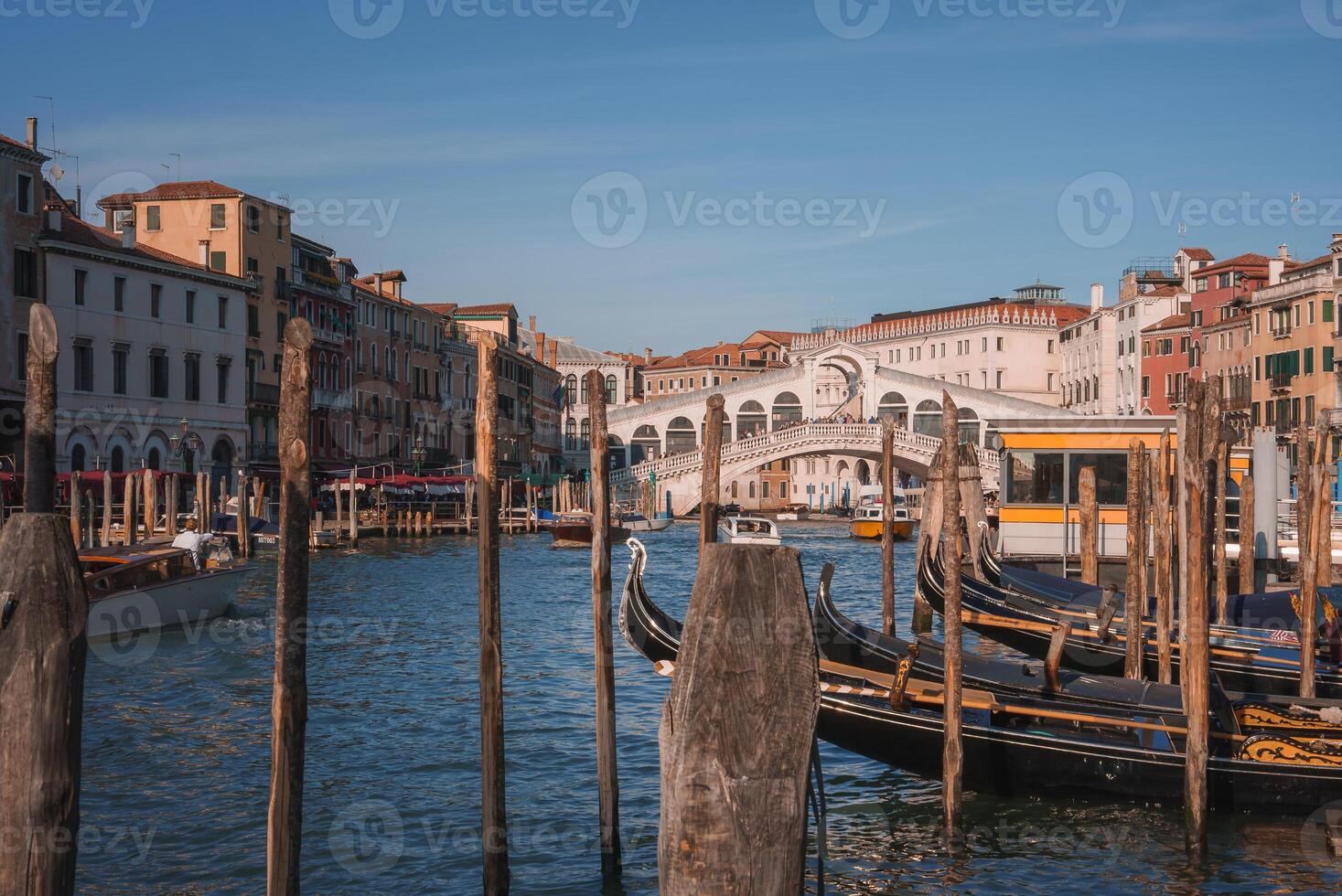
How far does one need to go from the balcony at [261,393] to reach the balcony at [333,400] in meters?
2.48

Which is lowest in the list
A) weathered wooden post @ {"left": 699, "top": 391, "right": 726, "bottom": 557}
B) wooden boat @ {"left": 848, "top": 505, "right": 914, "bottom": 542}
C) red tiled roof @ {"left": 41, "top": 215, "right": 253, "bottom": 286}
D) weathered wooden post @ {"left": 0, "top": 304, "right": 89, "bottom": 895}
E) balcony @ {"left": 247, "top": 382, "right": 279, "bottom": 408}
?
wooden boat @ {"left": 848, "top": 505, "right": 914, "bottom": 542}

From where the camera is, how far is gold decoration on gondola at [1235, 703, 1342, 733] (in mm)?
7086

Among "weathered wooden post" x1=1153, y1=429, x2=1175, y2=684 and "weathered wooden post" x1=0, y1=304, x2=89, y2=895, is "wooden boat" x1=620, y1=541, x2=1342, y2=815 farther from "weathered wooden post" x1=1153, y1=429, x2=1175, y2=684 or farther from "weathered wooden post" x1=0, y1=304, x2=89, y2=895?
"weathered wooden post" x1=0, y1=304, x2=89, y2=895

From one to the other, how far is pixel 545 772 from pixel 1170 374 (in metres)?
35.3

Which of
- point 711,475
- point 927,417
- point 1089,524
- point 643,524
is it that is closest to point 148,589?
point 711,475

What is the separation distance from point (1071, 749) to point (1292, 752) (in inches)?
41.2

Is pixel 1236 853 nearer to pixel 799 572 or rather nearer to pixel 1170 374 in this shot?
pixel 799 572

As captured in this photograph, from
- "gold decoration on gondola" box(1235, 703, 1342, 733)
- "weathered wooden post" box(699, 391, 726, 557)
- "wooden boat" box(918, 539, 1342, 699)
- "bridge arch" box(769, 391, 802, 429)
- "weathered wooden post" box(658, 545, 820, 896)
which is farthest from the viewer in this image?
"bridge arch" box(769, 391, 802, 429)

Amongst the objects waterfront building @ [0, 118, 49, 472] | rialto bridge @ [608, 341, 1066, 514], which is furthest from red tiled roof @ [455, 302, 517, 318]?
waterfront building @ [0, 118, 49, 472]

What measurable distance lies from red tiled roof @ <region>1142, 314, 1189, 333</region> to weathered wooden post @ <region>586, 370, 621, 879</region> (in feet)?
121

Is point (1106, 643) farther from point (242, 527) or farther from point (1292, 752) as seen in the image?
point (242, 527)

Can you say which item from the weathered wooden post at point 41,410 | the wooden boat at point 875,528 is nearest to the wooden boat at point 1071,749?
the weathered wooden post at point 41,410

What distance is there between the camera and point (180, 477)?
87.5 ft

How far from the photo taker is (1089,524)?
1280 cm
